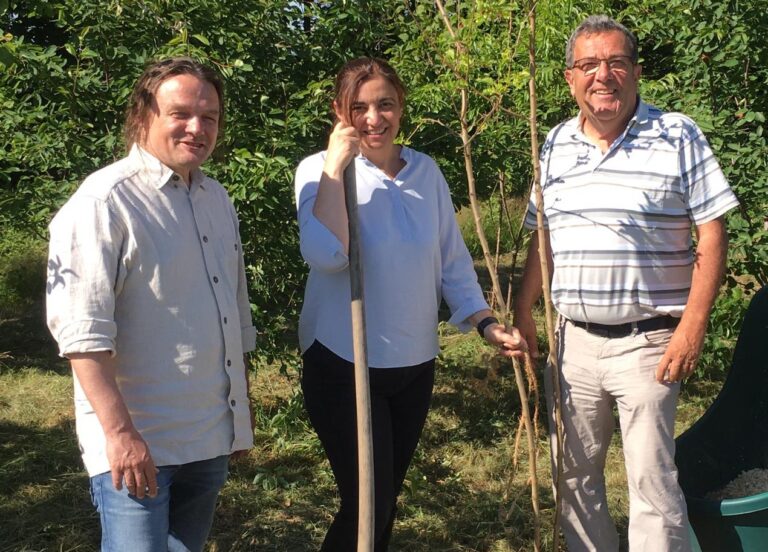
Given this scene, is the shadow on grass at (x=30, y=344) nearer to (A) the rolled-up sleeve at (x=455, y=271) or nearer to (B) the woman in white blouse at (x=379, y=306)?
(B) the woman in white blouse at (x=379, y=306)

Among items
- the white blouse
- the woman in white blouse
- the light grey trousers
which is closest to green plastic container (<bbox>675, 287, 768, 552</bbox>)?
the light grey trousers

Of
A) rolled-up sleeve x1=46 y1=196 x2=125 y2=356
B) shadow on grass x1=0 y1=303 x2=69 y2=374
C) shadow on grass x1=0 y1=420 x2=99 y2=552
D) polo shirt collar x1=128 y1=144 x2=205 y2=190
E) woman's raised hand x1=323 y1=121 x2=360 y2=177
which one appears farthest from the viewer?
shadow on grass x1=0 y1=303 x2=69 y2=374

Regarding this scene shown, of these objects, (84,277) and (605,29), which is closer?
(84,277)

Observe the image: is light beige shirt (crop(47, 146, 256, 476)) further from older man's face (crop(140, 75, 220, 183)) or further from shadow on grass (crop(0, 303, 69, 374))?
shadow on grass (crop(0, 303, 69, 374))

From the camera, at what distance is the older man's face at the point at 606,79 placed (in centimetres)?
259

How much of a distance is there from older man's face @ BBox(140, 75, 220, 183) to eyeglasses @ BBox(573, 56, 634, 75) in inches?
46.8

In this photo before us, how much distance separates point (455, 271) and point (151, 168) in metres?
1.01

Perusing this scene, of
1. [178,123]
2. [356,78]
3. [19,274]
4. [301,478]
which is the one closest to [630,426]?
[356,78]

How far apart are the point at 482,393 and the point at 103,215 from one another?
13.0 feet

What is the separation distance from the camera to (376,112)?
8.13 ft

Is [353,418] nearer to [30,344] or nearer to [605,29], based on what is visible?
[605,29]

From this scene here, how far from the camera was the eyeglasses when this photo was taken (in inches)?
102

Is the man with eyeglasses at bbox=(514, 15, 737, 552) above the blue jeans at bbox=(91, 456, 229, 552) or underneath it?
above

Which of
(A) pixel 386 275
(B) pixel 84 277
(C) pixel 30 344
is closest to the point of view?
(B) pixel 84 277
